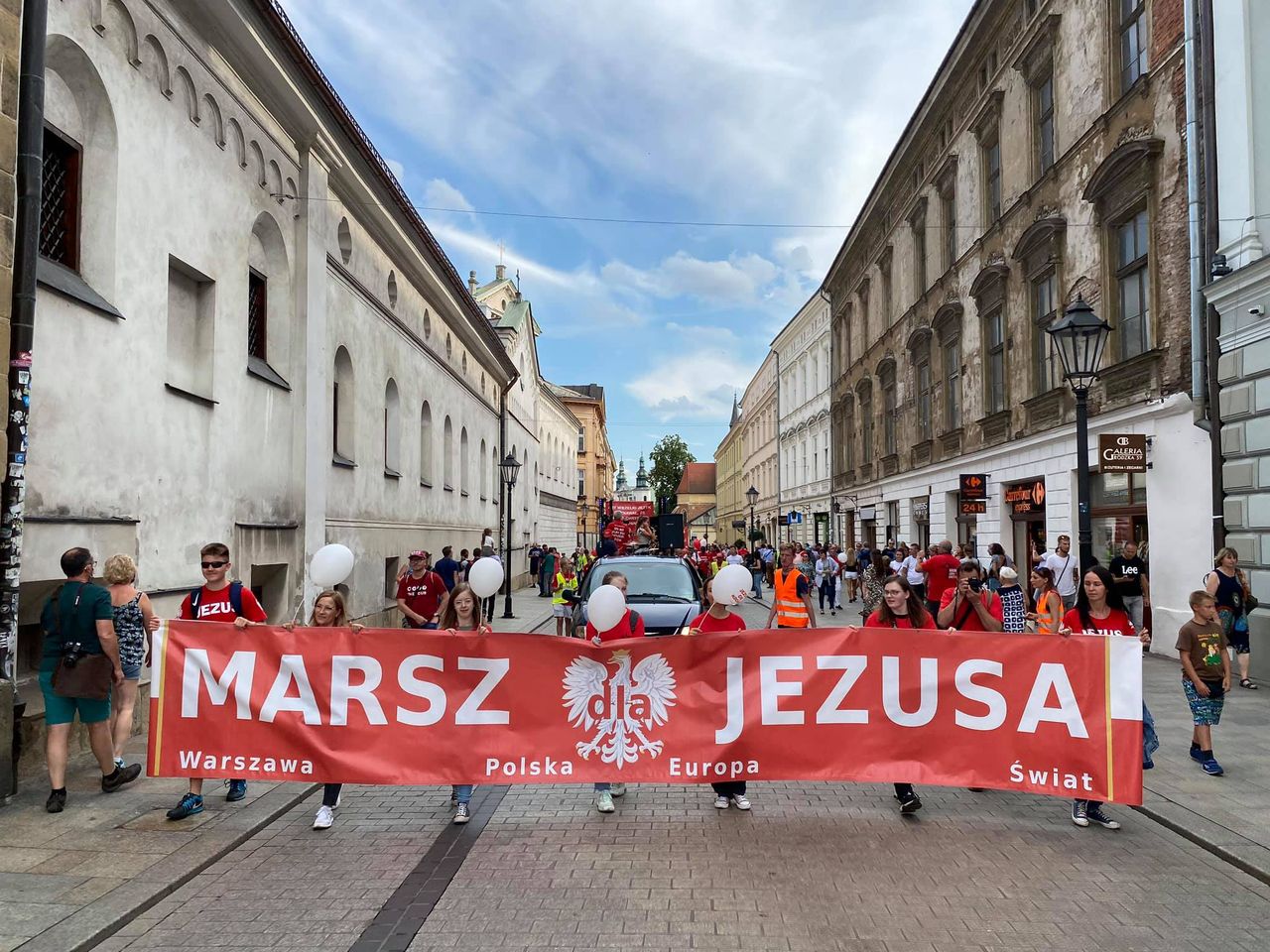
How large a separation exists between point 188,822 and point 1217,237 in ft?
46.2

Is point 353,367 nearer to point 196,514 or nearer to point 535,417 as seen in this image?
point 196,514

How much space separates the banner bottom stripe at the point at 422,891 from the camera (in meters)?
4.41

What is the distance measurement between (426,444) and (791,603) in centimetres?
1421

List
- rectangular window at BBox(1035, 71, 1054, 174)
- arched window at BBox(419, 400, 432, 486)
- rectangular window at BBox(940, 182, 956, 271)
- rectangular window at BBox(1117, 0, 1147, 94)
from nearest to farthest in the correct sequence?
rectangular window at BBox(1117, 0, 1147, 94)
rectangular window at BBox(1035, 71, 1054, 174)
arched window at BBox(419, 400, 432, 486)
rectangular window at BBox(940, 182, 956, 271)

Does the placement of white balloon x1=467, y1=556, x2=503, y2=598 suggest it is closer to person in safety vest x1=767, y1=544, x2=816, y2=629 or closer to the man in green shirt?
the man in green shirt

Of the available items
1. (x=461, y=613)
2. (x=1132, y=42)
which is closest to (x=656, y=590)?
(x=461, y=613)

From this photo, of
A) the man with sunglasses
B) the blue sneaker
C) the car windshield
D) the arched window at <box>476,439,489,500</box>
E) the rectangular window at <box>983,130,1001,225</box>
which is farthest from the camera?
the arched window at <box>476,439,489,500</box>

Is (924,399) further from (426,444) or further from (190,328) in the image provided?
(190,328)

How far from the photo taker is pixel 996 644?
Result: 6.43 metres

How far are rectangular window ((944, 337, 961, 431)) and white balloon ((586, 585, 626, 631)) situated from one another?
20153 millimetres

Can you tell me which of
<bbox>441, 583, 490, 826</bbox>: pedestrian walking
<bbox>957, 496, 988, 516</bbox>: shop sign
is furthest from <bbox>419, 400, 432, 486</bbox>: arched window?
<bbox>441, 583, 490, 826</bbox>: pedestrian walking

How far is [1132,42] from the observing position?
15.7m

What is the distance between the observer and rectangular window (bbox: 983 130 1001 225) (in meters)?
22.2

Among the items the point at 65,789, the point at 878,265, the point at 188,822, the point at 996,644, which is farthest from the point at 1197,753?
the point at 878,265
